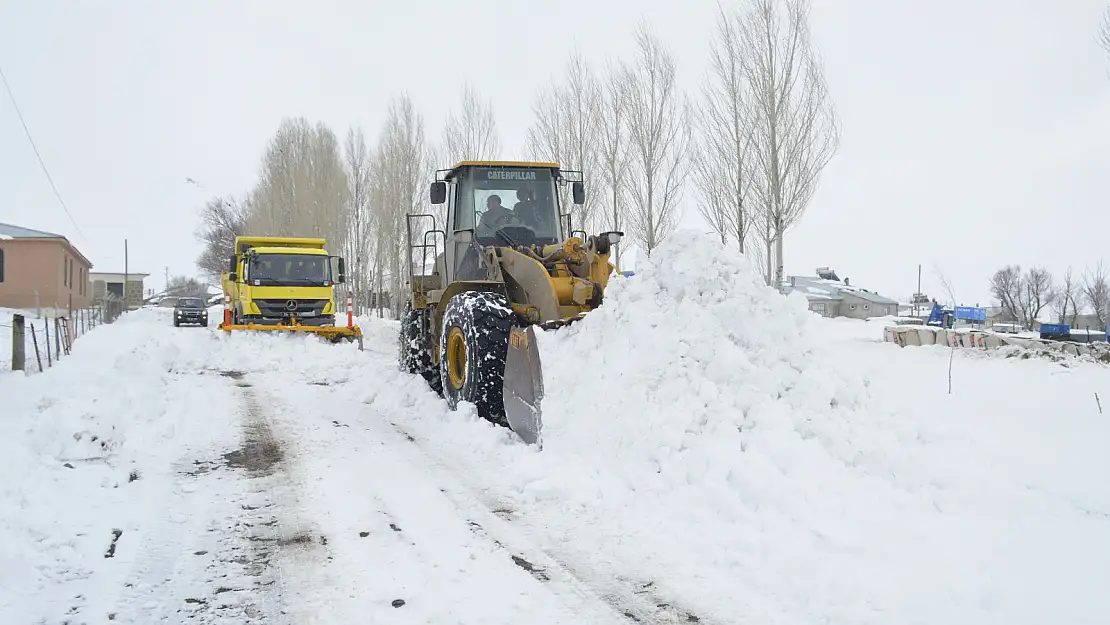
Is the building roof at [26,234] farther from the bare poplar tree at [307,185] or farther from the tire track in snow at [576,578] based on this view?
the tire track in snow at [576,578]

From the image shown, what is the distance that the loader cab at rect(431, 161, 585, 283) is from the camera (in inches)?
339

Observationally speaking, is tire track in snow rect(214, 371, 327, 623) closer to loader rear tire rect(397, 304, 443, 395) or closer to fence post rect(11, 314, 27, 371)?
loader rear tire rect(397, 304, 443, 395)

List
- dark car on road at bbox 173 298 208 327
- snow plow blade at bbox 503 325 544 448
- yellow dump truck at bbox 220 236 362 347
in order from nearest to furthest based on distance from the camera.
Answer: snow plow blade at bbox 503 325 544 448, yellow dump truck at bbox 220 236 362 347, dark car on road at bbox 173 298 208 327

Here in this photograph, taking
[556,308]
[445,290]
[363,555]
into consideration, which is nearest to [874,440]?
[556,308]

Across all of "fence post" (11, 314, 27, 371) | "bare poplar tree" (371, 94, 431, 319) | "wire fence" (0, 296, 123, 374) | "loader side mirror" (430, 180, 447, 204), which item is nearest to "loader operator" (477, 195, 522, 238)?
"loader side mirror" (430, 180, 447, 204)

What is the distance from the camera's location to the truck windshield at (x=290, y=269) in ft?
55.7

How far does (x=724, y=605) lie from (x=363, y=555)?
195 cm

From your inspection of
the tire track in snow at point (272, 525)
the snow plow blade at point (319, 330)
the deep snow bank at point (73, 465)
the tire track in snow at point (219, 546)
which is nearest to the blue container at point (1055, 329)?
the snow plow blade at point (319, 330)

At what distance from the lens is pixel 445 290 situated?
8836mm

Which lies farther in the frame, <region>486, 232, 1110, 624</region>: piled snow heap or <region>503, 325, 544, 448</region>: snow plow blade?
<region>503, 325, 544, 448</region>: snow plow blade

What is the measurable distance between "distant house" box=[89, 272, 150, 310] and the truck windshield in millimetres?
35288

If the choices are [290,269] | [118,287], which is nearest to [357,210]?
[290,269]

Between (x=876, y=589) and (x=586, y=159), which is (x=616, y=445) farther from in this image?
(x=586, y=159)

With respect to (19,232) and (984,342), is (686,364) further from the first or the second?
(19,232)
